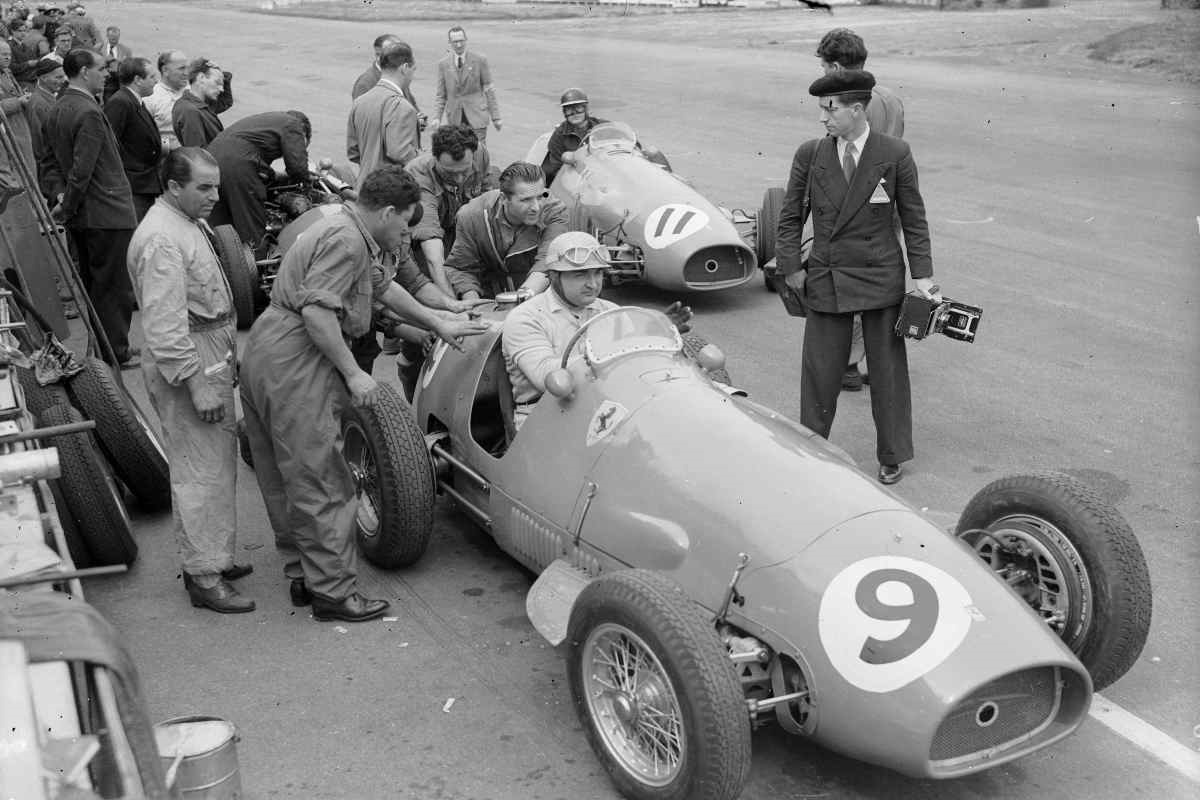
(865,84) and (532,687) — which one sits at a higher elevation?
(865,84)

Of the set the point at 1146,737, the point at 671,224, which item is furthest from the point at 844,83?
the point at 671,224

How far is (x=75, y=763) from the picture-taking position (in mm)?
2434

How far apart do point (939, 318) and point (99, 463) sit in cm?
392

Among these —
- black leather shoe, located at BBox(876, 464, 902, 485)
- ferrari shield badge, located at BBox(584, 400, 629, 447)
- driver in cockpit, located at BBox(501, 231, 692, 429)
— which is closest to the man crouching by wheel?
driver in cockpit, located at BBox(501, 231, 692, 429)

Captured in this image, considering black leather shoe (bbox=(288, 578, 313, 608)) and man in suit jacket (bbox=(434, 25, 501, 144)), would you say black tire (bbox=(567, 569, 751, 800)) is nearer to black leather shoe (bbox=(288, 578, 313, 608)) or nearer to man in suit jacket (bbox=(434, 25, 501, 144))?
black leather shoe (bbox=(288, 578, 313, 608))

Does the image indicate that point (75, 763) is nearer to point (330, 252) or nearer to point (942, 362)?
point (330, 252)

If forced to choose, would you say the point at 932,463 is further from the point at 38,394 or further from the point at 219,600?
the point at 38,394

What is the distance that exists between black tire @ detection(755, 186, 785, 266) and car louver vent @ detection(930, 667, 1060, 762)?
19.5 ft

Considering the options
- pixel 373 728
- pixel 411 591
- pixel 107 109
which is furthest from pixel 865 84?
pixel 107 109

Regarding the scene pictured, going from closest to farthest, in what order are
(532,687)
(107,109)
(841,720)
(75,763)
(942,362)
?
(75,763) → (841,720) → (532,687) → (942,362) → (107,109)

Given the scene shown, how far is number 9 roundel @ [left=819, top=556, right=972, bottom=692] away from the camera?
371cm

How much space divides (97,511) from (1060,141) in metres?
13.3

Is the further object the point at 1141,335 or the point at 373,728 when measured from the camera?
the point at 1141,335

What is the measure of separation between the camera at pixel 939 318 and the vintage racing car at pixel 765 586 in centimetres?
133
